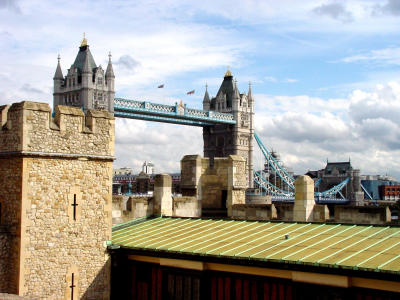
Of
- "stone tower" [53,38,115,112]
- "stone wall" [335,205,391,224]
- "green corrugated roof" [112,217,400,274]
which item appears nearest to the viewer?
"green corrugated roof" [112,217,400,274]

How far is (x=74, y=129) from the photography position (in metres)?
12.1

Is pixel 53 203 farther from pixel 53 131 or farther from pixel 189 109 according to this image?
pixel 189 109

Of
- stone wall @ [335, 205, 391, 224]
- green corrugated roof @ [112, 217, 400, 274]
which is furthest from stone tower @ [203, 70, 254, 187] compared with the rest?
green corrugated roof @ [112, 217, 400, 274]

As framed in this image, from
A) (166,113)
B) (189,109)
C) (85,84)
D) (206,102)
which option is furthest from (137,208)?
(206,102)

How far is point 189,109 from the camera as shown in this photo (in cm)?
10800

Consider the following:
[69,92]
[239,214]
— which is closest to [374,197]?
[69,92]

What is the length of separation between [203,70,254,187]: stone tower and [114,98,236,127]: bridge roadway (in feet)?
13.5

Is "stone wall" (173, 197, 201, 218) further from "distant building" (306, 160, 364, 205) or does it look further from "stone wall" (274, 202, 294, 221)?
"distant building" (306, 160, 364, 205)

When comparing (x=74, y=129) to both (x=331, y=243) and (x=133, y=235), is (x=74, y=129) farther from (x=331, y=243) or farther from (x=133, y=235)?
(x=331, y=243)

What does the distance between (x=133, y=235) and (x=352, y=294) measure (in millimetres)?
5741

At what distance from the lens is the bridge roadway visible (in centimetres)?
9369

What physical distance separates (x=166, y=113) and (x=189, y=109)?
9.75 meters

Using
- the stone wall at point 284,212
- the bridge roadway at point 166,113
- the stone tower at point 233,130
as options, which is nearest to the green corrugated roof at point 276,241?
the stone wall at point 284,212

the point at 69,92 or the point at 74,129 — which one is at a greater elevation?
the point at 69,92
